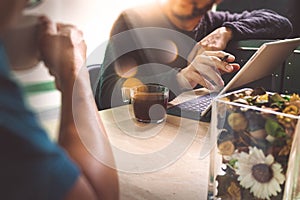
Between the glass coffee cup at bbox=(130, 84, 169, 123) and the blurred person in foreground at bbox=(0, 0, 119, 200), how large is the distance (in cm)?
24

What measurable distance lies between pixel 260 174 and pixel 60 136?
0.35 metres

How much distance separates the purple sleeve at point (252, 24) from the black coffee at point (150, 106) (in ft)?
0.48

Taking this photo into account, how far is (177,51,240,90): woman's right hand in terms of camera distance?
2.56 feet

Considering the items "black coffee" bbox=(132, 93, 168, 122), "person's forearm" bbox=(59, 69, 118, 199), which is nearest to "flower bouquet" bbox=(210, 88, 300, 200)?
"black coffee" bbox=(132, 93, 168, 122)

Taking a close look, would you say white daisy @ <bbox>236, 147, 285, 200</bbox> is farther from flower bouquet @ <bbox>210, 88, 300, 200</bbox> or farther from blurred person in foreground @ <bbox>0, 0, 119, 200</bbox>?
blurred person in foreground @ <bbox>0, 0, 119, 200</bbox>

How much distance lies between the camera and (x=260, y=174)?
0.58 metres

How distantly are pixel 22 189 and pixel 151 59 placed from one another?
46 centimetres

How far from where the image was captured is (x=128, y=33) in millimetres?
578

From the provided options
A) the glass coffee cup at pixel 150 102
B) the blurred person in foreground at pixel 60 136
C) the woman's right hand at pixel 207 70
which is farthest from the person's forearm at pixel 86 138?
the woman's right hand at pixel 207 70

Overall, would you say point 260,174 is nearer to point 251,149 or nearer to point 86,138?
point 251,149

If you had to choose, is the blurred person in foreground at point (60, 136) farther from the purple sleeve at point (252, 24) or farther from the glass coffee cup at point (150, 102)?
the purple sleeve at point (252, 24)

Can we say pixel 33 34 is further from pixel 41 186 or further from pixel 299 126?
pixel 299 126

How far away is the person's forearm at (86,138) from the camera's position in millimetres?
383

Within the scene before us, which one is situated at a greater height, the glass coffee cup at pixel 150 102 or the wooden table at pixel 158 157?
the glass coffee cup at pixel 150 102
